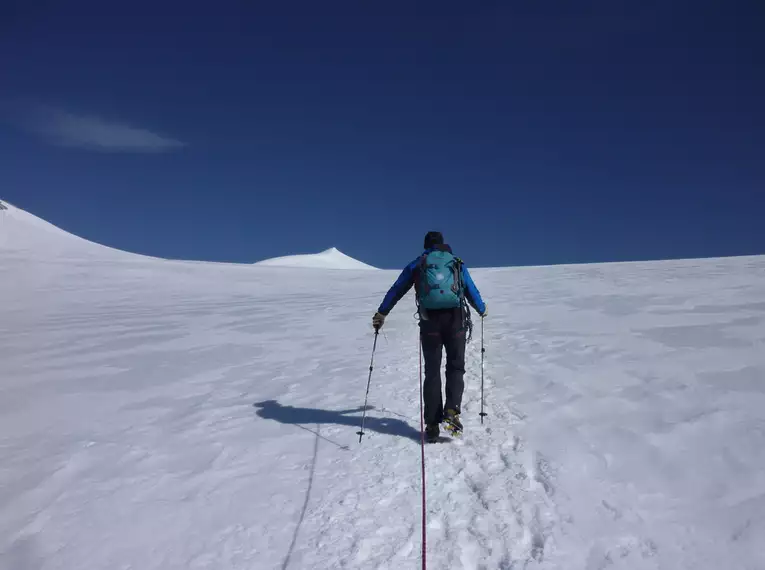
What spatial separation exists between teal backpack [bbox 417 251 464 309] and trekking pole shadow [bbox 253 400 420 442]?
147 cm

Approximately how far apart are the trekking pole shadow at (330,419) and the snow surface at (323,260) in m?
74.9

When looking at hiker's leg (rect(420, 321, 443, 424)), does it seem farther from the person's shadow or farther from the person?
the person's shadow

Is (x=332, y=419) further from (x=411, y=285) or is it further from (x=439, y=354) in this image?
(x=411, y=285)

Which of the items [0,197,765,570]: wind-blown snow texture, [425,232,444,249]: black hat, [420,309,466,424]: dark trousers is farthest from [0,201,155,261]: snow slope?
[420,309,466,424]: dark trousers

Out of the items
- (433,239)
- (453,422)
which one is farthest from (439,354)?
(433,239)

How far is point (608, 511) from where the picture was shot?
3369 millimetres

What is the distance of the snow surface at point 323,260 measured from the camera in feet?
275

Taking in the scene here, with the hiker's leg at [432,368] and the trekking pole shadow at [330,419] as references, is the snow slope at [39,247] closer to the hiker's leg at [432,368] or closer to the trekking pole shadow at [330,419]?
the trekking pole shadow at [330,419]

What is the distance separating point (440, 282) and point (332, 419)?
2.19 metres

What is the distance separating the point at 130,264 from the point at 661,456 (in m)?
32.0

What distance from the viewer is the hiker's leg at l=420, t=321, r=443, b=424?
15.6ft

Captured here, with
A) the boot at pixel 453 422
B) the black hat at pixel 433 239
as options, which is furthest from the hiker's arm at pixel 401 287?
the boot at pixel 453 422

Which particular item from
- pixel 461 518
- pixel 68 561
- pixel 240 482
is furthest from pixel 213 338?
pixel 461 518

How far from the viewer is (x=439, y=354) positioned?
4.79 meters
